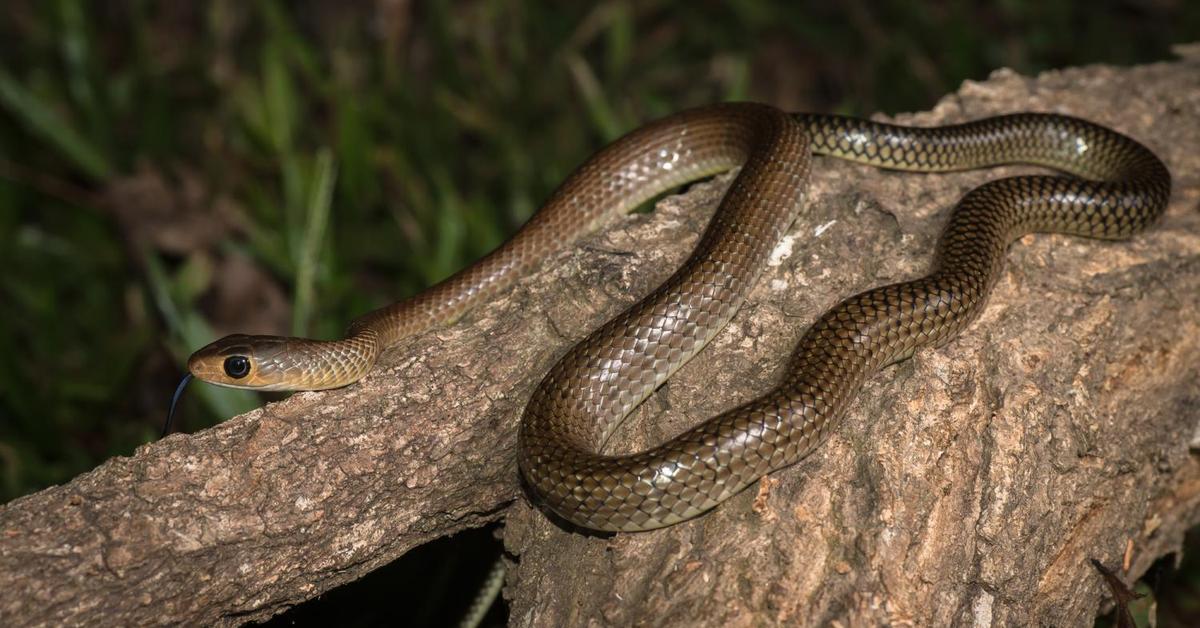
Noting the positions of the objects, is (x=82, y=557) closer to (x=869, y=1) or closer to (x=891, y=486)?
(x=891, y=486)

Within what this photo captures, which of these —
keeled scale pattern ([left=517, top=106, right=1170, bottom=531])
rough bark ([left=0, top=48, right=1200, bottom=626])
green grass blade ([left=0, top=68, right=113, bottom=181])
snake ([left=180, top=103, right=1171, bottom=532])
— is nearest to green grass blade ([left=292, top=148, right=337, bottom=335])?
snake ([left=180, top=103, right=1171, bottom=532])

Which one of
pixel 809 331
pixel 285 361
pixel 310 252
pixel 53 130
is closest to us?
pixel 809 331

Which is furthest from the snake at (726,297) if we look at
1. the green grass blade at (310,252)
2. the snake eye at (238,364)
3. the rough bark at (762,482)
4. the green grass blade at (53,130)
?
the green grass blade at (53,130)

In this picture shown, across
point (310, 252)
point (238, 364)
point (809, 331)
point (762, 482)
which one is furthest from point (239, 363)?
point (809, 331)

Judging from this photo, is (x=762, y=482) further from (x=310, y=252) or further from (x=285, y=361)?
(x=310, y=252)

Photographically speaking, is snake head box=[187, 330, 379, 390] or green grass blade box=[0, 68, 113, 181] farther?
green grass blade box=[0, 68, 113, 181]

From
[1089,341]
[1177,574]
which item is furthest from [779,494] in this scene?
[1177,574]

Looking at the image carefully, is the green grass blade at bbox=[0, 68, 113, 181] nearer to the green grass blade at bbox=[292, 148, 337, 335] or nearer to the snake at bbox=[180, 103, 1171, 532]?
the green grass blade at bbox=[292, 148, 337, 335]
